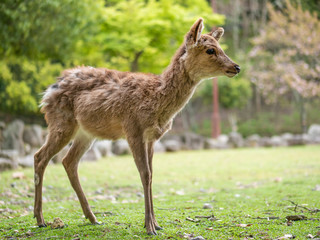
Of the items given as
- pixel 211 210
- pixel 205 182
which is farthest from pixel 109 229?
pixel 205 182

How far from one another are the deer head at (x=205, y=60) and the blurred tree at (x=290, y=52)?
8336 millimetres

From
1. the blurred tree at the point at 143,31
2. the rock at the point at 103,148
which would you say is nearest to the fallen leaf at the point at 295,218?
the rock at the point at 103,148

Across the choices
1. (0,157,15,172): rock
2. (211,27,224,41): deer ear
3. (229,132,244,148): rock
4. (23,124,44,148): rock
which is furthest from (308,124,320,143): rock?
(211,27,224,41): deer ear

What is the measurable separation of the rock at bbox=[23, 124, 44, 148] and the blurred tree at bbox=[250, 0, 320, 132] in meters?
8.98

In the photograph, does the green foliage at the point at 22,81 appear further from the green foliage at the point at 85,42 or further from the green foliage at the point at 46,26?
the green foliage at the point at 46,26

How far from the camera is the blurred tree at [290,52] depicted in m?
13.3

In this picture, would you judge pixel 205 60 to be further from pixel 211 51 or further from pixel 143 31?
pixel 143 31

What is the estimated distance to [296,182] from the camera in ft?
25.1

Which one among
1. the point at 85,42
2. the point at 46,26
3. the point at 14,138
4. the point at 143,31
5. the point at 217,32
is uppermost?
the point at 143,31

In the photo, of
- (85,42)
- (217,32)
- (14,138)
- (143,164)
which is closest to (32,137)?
(14,138)

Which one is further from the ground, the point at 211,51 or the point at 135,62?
the point at 135,62

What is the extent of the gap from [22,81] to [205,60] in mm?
10909

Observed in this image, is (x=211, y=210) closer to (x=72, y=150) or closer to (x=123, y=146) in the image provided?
(x=72, y=150)

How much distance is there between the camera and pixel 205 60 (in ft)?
13.8
